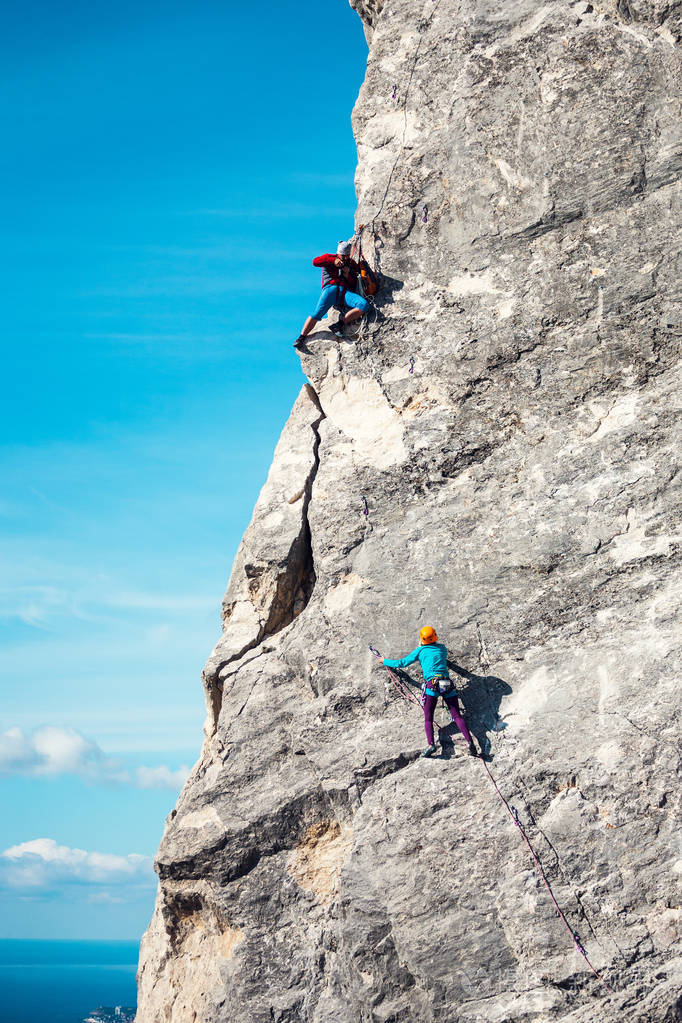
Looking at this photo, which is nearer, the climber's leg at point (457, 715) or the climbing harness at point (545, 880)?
the climbing harness at point (545, 880)

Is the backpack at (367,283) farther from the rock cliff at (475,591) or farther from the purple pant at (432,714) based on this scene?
the purple pant at (432,714)

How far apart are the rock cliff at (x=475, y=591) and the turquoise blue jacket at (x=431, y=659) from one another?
1.67ft

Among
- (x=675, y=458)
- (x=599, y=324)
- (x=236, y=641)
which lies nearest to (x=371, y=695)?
(x=236, y=641)

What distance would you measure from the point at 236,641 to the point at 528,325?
601 centimetres

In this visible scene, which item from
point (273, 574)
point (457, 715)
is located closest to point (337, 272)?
point (273, 574)

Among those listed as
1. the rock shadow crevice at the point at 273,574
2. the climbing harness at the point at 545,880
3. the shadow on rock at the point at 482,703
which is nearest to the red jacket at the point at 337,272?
the rock shadow crevice at the point at 273,574

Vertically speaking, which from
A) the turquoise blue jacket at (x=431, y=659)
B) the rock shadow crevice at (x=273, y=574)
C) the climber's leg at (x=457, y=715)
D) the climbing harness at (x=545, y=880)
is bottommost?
the climbing harness at (x=545, y=880)

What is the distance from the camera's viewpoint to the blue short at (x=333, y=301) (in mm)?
12758

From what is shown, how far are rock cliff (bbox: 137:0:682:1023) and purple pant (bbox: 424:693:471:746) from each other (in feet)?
0.94

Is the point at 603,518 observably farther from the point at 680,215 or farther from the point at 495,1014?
the point at 495,1014

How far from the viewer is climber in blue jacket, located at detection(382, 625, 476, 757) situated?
10.6 m

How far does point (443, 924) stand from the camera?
10078 mm

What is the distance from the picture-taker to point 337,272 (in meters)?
12.9

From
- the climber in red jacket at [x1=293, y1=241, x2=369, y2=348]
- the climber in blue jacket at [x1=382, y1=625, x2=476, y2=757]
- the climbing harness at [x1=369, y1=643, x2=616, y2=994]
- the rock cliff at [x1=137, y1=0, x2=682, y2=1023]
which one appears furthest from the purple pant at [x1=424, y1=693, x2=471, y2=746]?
the climber in red jacket at [x1=293, y1=241, x2=369, y2=348]
